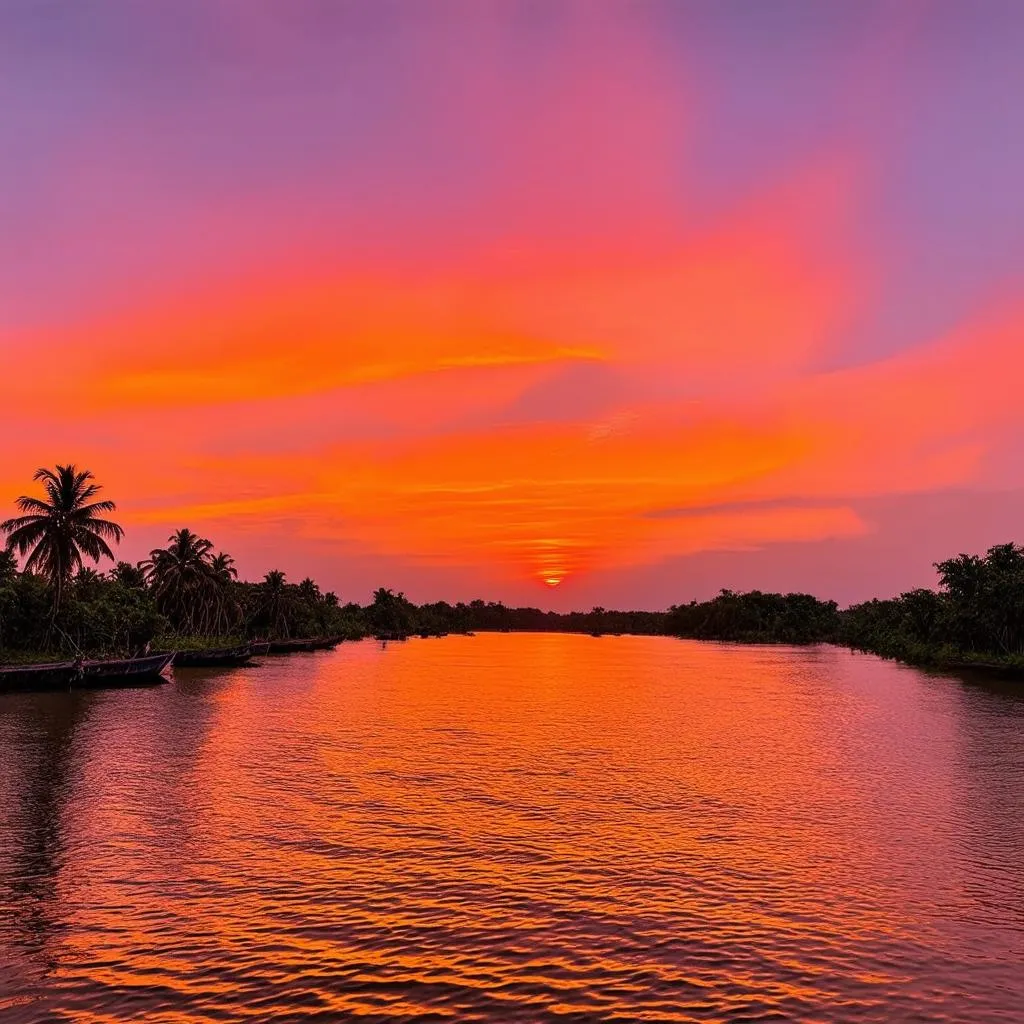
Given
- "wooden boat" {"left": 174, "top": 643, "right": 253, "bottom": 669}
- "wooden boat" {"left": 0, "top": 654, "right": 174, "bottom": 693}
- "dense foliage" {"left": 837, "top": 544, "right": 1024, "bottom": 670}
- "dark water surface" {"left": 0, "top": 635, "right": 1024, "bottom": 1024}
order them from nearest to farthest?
"dark water surface" {"left": 0, "top": 635, "right": 1024, "bottom": 1024}
"wooden boat" {"left": 0, "top": 654, "right": 174, "bottom": 693}
"dense foliage" {"left": 837, "top": 544, "right": 1024, "bottom": 670}
"wooden boat" {"left": 174, "top": 643, "right": 253, "bottom": 669}

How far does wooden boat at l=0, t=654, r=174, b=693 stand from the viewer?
69.1m

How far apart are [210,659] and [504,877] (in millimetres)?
101118

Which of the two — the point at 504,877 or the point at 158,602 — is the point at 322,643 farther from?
the point at 504,877

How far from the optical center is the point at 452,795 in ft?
107

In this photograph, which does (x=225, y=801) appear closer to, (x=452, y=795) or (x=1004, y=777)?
(x=452, y=795)

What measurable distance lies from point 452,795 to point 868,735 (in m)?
33.6

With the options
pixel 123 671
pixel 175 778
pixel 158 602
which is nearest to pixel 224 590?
pixel 158 602

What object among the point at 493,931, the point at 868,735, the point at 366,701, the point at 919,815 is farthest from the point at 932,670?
the point at 493,931

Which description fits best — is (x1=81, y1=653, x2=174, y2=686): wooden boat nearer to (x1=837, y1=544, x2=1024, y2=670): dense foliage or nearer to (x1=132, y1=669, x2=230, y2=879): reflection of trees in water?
(x1=132, y1=669, x2=230, y2=879): reflection of trees in water

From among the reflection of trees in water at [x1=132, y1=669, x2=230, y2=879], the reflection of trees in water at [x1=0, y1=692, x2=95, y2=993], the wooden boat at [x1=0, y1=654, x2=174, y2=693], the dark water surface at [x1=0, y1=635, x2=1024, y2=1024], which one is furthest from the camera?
the wooden boat at [x1=0, y1=654, x2=174, y2=693]

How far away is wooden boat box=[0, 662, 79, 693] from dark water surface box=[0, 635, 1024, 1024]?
19913 millimetres

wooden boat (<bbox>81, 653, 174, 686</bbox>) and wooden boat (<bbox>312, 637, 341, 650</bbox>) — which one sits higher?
wooden boat (<bbox>81, 653, 174, 686</bbox>)

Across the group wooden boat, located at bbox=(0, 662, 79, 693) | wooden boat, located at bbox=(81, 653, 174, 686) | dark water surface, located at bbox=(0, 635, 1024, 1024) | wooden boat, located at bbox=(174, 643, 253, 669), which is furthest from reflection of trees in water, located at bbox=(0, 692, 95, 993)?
wooden boat, located at bbox=(174, 643, 253, 669)

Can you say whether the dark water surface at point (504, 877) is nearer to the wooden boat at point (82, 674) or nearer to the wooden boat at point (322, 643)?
the wooden boat at point (82, 674)
